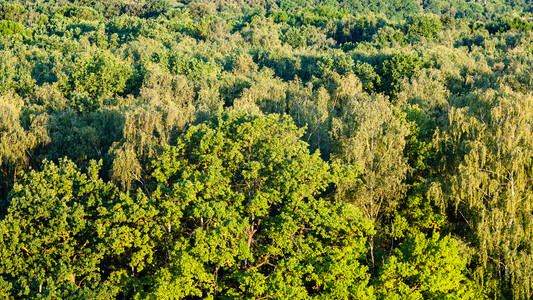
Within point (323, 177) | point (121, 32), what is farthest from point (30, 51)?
point (323, 177)

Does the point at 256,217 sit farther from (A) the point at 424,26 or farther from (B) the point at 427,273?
(A) the point at 424,26

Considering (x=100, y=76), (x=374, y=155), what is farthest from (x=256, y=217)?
(x=100, y=76)

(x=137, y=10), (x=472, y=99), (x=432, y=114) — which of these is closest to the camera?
(x=472, y=99)

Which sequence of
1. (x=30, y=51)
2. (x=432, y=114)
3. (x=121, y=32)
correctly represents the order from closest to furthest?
1. (x=432, y=114)
2. (x=30, y=51)
3. (x=121, y=32)

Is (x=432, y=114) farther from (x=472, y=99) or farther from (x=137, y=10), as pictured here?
(x=137, y=10)

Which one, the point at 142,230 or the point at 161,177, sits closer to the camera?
the point at 142,230

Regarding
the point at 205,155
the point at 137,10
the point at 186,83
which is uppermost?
the point at 205,155

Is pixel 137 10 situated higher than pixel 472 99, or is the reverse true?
pixel 472 99

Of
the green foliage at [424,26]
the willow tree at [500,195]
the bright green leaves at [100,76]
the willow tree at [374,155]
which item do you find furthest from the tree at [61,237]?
the green foliage at [424,26]
